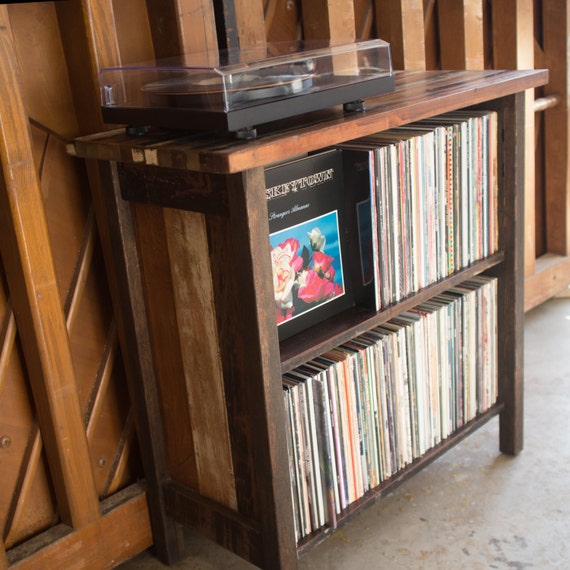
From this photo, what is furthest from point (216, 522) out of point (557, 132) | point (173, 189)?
point (557, 132)

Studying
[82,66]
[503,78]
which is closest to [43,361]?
[82,66]

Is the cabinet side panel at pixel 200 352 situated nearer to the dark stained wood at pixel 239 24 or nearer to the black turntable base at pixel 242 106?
the black turntable base at pixel 242 106

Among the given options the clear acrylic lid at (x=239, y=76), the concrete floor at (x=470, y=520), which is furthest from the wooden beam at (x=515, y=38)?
the clear acrylic lid at (x=239, y=76)

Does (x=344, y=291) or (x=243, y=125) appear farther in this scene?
(x=344, y=291)

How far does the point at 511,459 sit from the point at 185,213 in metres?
1.06

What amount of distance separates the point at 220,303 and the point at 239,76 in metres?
0.36

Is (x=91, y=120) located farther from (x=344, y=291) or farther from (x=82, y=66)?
(x=344, y=291)

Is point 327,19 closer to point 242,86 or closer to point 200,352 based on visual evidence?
point 242,86

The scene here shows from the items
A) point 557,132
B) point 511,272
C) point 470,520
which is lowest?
point 470,520

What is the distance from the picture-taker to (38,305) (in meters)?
1.41

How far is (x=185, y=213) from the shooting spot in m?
1.33

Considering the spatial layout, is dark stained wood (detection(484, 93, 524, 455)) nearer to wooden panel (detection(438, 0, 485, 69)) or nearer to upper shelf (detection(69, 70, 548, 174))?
upper shelf (detection(69, 70, 548, 174))

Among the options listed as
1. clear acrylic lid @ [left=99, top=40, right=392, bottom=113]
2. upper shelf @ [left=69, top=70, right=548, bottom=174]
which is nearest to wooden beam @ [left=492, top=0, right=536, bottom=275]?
upper shelf @ [left=69, top=70, right=548, bottom=174]

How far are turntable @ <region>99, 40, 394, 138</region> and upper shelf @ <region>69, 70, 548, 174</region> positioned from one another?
0.09 ft
